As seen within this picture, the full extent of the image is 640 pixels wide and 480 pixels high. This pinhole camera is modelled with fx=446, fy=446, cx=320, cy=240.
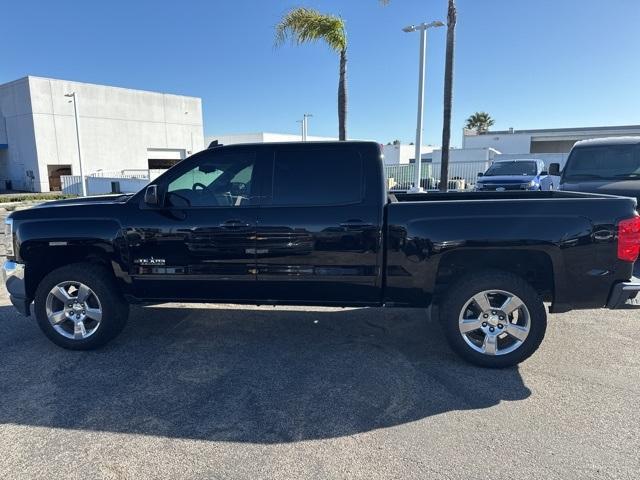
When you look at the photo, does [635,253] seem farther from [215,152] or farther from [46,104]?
[46,104]

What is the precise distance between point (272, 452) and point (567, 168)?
8.87m

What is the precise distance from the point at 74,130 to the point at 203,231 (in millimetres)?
39518

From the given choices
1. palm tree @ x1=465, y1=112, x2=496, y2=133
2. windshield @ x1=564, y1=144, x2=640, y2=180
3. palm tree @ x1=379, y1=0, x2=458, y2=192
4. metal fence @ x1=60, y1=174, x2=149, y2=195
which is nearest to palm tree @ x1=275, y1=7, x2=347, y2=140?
palm tree @ x1=379, y1=0, x2=458, y2=192

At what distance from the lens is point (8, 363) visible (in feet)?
13.5

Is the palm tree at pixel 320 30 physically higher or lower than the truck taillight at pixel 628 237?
higher

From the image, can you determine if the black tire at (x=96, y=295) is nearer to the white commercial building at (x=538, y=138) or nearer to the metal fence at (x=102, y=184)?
the metal fence at (x=102, y=184)

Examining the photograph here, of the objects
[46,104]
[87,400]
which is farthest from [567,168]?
[46,104]

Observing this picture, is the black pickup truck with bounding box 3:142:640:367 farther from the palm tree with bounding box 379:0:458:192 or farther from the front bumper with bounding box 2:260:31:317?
the palm tree with bounding box 379:0:458:192

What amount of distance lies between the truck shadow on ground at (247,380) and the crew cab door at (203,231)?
69 centimetres

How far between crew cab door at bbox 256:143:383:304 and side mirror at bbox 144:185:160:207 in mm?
965

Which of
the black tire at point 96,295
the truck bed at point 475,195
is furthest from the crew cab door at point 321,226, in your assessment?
the black tire at point 96,295

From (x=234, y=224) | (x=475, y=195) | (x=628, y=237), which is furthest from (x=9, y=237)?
(x=628, y=237)

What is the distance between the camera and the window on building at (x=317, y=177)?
408cm

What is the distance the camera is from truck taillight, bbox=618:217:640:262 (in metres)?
3.62
